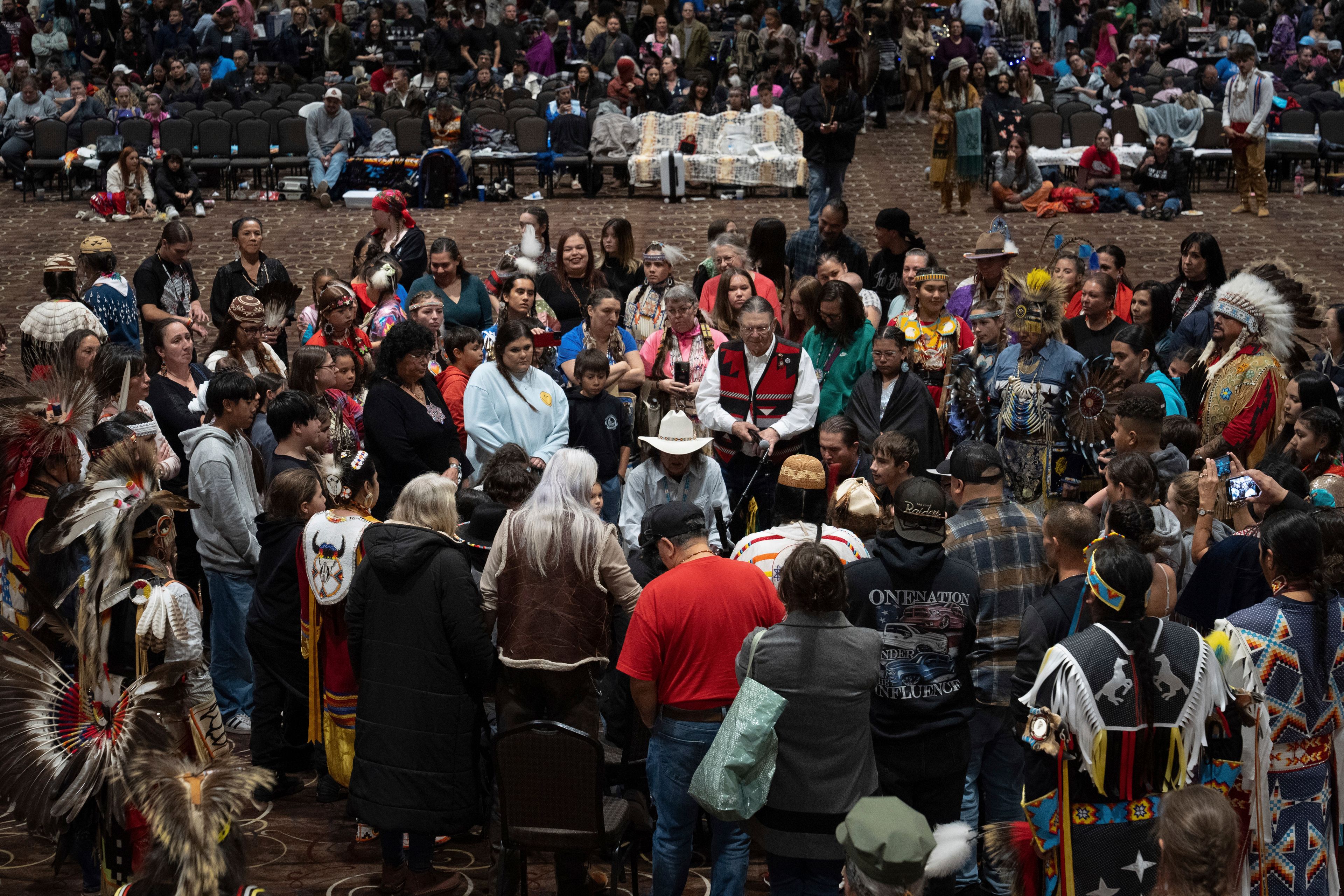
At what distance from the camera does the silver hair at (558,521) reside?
13.2 ft

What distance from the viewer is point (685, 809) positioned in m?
3.80

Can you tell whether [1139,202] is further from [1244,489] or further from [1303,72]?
[1244,489]

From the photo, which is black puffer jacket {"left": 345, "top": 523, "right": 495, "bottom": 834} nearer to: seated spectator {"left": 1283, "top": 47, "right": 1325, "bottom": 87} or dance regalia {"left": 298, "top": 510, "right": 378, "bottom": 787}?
dance regalia {"left": 298, "top": 510, "right": 378, "bottom": 787}

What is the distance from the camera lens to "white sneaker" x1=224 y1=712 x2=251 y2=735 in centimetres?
548

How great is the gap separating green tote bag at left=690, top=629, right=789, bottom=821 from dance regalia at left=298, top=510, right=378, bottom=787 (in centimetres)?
152

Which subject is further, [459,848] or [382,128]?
[382,128]

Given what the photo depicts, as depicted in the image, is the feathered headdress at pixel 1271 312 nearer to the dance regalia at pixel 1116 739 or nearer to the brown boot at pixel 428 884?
the dance regalia at pixel 1116 739

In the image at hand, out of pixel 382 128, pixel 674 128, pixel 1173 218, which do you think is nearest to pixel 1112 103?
pixel 1173 218

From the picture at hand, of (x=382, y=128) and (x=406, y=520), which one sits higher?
(x=382, y=128)

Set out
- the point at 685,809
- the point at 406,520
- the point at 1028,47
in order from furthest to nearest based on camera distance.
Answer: the point at 1028,47 → the point at 406,520 → the point at 685,809

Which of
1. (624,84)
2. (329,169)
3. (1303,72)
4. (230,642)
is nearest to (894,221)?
(230,642)

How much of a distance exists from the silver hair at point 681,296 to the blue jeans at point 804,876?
3.66 metres

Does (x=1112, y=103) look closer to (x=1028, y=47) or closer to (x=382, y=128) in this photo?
(x=1028, y=47)

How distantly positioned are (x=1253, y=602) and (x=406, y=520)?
2663 millimetres
